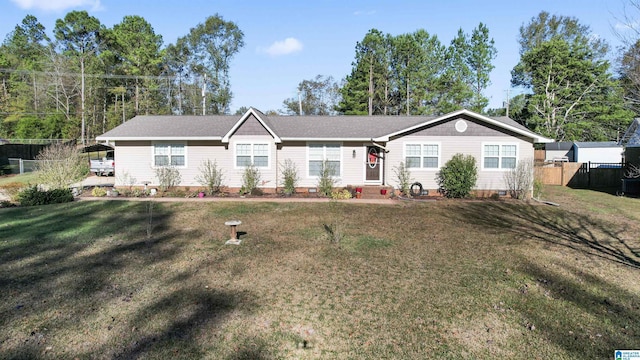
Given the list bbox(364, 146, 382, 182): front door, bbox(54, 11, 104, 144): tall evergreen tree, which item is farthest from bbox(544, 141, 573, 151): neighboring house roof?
bbox(54, 11, 104, 144): tall evergreen tree

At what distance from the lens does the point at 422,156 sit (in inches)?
628

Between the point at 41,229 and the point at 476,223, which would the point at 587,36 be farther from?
the point at 41,229

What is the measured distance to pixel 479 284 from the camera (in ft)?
19.5

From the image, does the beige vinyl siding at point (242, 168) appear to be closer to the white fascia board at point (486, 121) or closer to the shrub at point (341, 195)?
Answer: the shrub at point (341, 195)

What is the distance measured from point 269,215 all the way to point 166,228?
10.7 feet

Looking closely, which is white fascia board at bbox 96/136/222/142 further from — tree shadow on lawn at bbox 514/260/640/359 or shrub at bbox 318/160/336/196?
tree shadow on lawn at bbox 514/260/640/359

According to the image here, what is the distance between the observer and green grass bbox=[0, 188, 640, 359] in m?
4.12

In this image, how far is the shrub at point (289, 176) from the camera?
16.0 m

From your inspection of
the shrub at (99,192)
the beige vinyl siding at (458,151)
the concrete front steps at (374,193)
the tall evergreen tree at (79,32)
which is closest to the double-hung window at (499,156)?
the beige vinyl siding at (458,151)

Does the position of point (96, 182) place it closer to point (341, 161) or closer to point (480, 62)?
point (341, 161)

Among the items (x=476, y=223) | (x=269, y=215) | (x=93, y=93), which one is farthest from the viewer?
(x=93, y=93)

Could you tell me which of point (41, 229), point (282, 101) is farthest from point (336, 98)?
point (41, 229)

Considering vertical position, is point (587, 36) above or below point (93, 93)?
above

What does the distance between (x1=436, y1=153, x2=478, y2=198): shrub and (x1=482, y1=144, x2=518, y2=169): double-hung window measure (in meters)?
0.73
